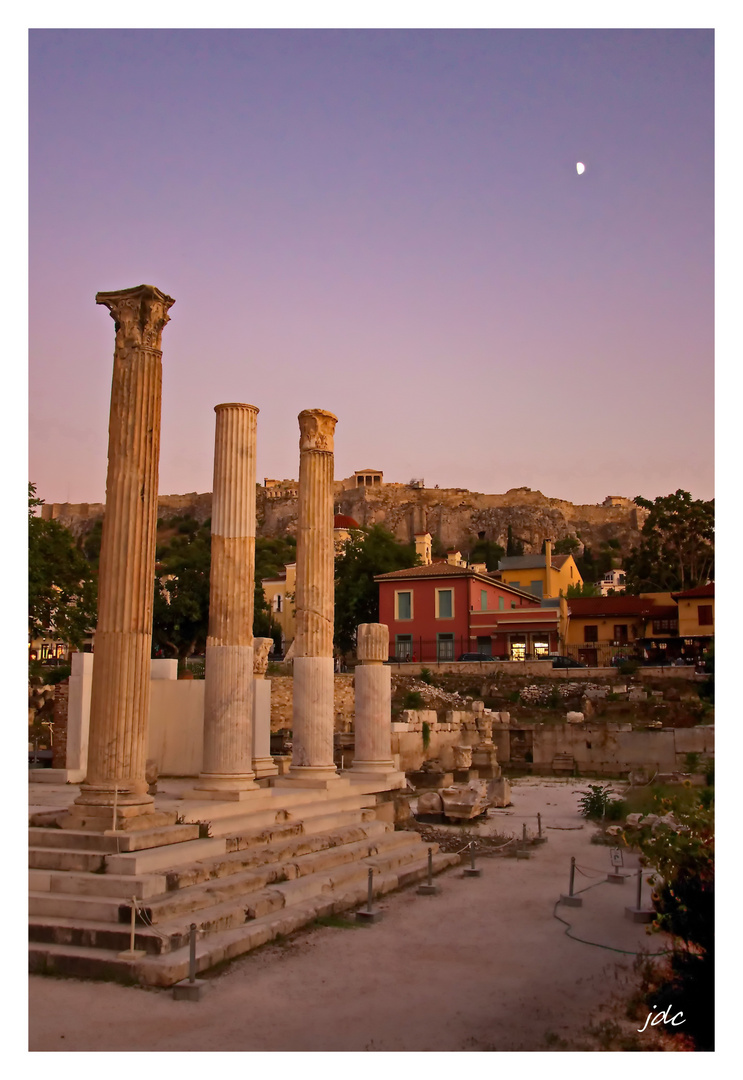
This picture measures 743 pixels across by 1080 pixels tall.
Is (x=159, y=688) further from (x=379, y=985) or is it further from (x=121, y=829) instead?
(x=379, y=985)

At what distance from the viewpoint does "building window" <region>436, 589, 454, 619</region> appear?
153ft

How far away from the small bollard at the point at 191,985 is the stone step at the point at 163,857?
171 cm

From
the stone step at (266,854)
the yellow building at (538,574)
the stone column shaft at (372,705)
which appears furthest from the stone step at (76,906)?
the yellow building at (538,574)

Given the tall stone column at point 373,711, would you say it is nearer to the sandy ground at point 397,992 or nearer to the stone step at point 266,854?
the stone step at point 266,854

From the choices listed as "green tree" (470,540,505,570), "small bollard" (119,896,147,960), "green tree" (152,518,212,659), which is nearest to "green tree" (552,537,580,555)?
"green tree" (470,540,505,570)

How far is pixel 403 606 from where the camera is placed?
1868 inches

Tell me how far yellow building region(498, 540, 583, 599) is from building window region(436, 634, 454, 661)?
1187cm

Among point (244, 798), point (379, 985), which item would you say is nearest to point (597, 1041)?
point (379, 985)

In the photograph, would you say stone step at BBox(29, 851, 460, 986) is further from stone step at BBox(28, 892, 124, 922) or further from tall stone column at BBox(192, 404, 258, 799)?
tall stone column at BBox(192, 404, 258, 799)

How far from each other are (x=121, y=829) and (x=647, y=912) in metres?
5.61

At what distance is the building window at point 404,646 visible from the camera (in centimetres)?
4624

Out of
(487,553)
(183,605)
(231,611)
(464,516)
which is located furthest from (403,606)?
(464,516)

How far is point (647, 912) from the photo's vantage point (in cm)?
998

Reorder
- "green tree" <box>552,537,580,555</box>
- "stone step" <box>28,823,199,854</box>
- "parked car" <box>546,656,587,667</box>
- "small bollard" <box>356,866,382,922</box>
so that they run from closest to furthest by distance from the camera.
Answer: "stone step" <box>28,823,199,854</box>
"small bollard" <box>356,866,382,922</box>
"parked car" <box>546,656,587,667</box>
"green tree" <box>552,537,580,555</box>
